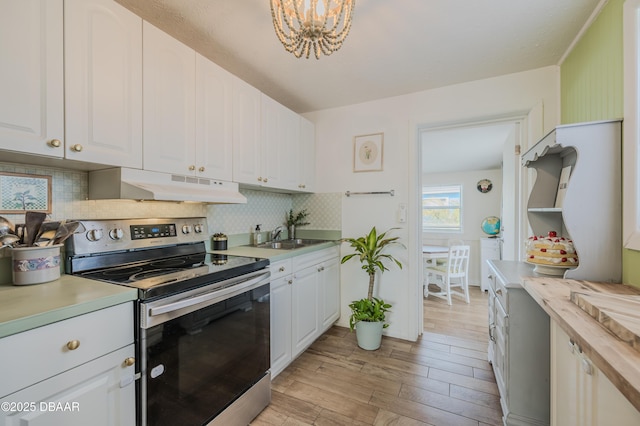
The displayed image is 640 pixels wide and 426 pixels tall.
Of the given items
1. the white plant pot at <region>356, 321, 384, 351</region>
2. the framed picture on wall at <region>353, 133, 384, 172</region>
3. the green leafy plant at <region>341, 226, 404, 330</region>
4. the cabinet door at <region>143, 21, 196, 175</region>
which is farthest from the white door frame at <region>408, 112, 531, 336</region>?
the cabinet door at <region>143, 21, 196, 175</region>

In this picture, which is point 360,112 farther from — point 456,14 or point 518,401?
point 518,401

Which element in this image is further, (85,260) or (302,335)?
(302,335)

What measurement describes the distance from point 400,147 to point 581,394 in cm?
218

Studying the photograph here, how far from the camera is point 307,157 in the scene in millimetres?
2912

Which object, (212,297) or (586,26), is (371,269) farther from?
(586,26)

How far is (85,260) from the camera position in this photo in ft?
4.54

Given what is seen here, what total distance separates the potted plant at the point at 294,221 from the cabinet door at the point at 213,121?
123 cm

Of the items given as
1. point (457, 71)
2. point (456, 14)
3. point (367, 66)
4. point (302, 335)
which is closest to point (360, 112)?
point (367, 66)

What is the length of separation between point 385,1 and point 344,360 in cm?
252

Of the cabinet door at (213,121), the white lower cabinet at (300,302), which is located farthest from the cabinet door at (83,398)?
the cabinet door at (213,121)

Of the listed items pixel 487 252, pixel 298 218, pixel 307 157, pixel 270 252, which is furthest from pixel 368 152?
pixel 487 252

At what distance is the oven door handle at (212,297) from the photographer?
1.13 meters

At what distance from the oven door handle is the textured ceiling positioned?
1549 mm

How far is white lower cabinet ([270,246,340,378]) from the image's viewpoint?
1959 mm
